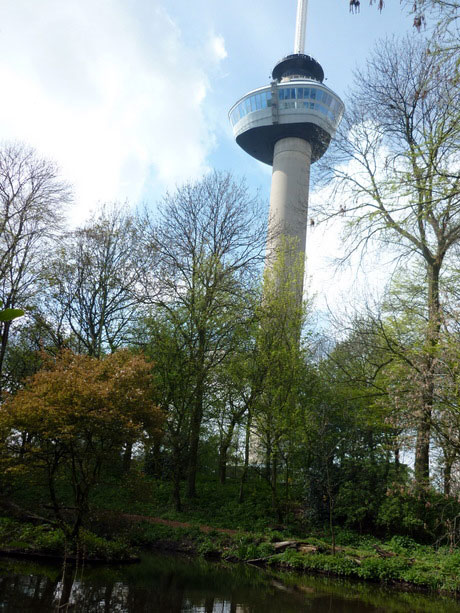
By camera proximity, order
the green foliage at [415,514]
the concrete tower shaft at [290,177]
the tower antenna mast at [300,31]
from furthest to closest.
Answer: the tower antenna mast at [300,31] → the concrete tower shaft at [290,177] → the green foliage at [415,514]

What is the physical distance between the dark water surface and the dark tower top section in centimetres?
5118

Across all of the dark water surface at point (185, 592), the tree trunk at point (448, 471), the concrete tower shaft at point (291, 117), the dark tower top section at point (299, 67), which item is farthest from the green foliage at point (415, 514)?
the dark tower top section at point (299, 67)

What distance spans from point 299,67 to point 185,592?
54198 millimetres

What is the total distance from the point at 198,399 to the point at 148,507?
14.1 feet

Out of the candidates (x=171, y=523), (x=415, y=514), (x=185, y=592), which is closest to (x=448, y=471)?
(x=415, y=514)

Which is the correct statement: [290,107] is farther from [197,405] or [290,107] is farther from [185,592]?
[185,592]

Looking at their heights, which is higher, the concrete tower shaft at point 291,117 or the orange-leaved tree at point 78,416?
the concrete tower shaft at point 291,117

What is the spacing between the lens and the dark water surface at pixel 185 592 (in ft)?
23.6

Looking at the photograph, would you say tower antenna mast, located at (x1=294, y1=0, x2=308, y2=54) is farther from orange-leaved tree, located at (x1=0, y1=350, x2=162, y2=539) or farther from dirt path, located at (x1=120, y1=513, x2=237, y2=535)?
orange-leaved tree, located at (x1=0, y1=350, x2=162, y2=539)

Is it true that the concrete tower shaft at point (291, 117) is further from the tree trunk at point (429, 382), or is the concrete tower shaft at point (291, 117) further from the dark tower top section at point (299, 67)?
the tree trunk at point (429, 382)

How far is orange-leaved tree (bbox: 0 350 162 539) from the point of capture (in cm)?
1009

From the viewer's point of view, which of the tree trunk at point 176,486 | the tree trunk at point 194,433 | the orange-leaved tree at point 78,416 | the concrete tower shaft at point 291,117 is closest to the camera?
the orange-leaved tree at point 78,416

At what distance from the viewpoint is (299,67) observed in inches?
2068

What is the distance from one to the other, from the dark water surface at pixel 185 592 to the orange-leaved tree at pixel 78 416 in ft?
6.88
